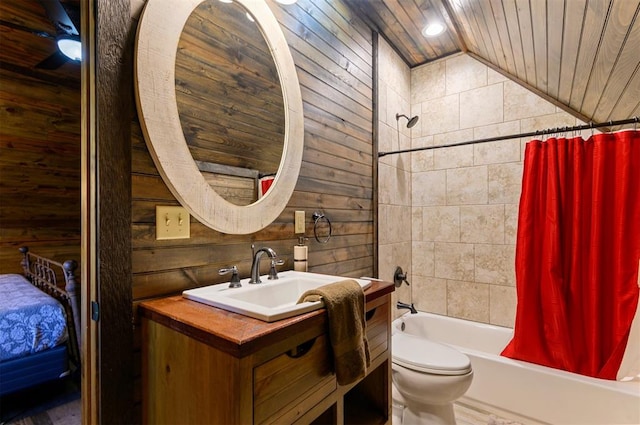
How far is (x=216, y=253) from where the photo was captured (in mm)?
1206

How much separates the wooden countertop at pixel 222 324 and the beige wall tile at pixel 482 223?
2.10 meters

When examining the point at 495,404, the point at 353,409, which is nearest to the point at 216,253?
the point at 353,409

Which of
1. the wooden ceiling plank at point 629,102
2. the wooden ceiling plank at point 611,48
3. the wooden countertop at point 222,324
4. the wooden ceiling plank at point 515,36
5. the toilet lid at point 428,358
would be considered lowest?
the toilet lid at point 428,358

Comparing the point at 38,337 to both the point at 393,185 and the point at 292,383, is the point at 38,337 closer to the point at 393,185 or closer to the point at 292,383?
the point at 292,383

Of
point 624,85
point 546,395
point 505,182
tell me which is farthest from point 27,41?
point 546,395

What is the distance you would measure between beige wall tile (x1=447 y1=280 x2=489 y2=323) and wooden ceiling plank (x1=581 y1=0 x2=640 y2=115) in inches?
60.4

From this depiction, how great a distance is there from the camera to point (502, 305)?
8.04 feet

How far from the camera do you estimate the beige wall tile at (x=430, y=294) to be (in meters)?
2.73

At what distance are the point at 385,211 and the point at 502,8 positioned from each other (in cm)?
144

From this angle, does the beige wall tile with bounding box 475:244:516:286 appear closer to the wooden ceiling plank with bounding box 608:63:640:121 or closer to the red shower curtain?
the red shower curtain

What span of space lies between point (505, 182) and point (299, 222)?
183 centimetres

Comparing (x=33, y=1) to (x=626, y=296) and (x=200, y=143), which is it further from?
(x=626, y=296)

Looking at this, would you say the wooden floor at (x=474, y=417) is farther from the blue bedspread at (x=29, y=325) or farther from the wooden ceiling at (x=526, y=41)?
the blue bedspread at (x=29, y=325)

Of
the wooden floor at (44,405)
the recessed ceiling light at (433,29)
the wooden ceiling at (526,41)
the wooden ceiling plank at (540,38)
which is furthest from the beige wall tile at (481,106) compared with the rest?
the wooden floor at (44,405)
